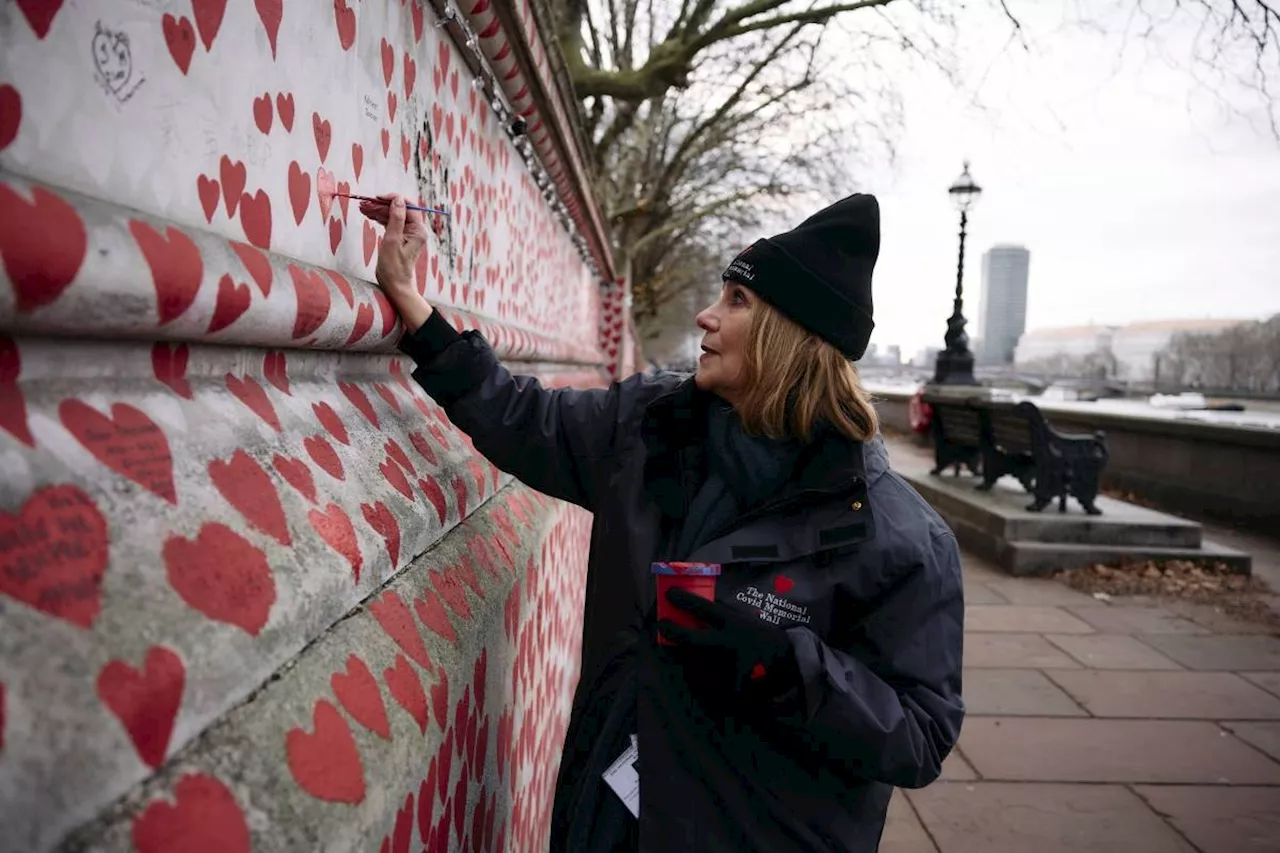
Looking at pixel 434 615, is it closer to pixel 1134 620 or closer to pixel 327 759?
pixel 327 759

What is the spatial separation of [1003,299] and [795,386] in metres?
154

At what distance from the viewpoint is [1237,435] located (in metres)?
9.59

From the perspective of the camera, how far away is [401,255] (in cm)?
152

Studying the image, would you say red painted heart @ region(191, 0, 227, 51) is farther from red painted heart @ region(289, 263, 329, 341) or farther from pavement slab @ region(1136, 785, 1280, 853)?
pavement slab @ region(1136, 785, 1280, 853)

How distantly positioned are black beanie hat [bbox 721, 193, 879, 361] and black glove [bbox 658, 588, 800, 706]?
661 mm

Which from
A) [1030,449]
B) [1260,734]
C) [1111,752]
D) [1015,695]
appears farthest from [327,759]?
Result: [1030,449]

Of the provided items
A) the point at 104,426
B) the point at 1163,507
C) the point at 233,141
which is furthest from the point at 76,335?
the point at 1163,507

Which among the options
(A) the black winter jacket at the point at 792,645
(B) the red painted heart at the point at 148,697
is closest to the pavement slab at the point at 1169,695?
(A) the black winter jacket at the point at 792,645

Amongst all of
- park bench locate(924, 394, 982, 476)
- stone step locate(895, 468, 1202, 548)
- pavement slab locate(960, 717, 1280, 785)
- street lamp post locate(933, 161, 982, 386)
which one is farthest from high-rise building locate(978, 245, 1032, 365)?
pavement slab locate(960, 717, 1280, 785)

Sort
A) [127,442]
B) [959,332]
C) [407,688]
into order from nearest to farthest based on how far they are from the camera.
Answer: [127,442] → [407,688] → [959,332]

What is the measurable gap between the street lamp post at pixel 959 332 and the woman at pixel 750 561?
12.8m

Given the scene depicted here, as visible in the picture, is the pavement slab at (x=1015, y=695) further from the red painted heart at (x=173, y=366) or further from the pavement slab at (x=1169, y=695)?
the red painted heart at (x=173, y=366)

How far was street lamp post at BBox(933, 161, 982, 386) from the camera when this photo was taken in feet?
45.2

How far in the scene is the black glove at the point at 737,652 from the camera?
1.38 m
